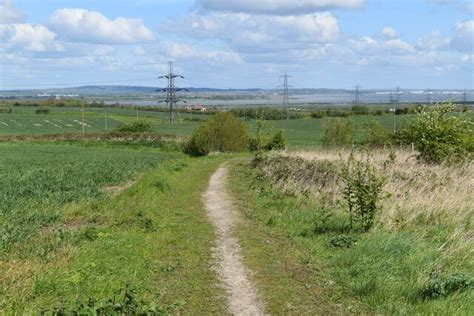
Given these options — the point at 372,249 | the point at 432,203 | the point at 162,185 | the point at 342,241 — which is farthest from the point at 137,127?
the point at 372,249

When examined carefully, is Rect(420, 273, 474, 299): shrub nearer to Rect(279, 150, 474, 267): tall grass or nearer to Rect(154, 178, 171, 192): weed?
Rect(279, 150, 474, 267): tall grass

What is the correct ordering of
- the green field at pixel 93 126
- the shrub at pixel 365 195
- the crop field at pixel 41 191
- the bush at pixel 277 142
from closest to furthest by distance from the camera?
the shrub at pixel 365 195
the crop field at pixel 41 191
the bush at pixel 277 142
the green field at pixel 93 126

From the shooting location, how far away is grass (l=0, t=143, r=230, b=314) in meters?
8.45

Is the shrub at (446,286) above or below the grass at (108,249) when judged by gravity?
above

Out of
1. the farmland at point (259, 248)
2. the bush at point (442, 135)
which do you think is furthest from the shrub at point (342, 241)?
the bush at point (442, 135)

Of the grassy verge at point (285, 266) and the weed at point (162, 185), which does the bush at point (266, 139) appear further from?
the grassy verge at point (285, 266)

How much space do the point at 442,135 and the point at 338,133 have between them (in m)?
22.4

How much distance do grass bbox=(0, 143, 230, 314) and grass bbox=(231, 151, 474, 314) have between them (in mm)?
1143

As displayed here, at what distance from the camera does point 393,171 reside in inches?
732

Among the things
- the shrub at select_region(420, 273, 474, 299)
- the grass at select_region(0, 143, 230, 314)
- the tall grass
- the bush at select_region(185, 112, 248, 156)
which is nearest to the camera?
the shrub at select_region(420, 273, 474, 299)

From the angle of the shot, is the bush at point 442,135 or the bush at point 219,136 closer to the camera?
the bush at point 442,135

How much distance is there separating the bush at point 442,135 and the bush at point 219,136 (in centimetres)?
2436

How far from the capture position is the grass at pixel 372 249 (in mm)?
8327

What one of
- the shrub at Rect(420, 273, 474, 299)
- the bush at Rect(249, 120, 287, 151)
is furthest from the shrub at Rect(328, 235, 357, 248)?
the bush at Rect(249, 120, 287, 151)
